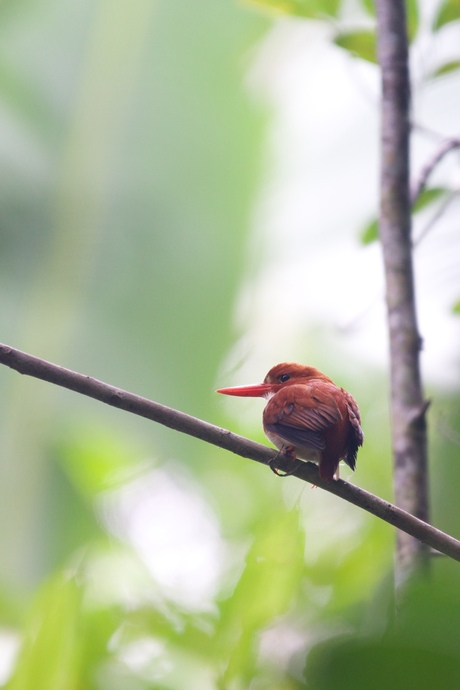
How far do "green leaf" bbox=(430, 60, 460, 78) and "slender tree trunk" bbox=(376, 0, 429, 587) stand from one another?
0.14m

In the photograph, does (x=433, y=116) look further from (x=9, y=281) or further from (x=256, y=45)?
(x=9, y=281)

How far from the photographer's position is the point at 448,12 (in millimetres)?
1438

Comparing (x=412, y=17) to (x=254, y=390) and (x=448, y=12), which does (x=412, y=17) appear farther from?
(x=254, y=390)

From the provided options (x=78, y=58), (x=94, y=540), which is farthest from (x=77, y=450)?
(x=78, y=58)

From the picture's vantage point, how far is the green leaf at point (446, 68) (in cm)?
151

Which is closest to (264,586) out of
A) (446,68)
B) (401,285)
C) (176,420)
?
(176,420)

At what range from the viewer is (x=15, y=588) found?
133cm

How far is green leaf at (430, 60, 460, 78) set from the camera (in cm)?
151

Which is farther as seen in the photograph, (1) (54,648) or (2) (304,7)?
(2) (304,7)

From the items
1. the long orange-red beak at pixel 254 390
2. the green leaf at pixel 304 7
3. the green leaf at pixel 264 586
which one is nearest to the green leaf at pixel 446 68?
the green leaf at pixel 304 7

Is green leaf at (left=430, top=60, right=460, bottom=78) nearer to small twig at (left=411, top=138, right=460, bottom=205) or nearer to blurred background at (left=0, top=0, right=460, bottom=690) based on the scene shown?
blurred background at (left=0, top=0, right=460, bottom=690)

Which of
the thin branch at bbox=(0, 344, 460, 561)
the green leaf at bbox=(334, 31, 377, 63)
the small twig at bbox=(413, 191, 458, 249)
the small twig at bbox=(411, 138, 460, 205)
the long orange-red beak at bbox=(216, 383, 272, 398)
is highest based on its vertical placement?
the green leaf at bbox=(334, 31, 377, 63)

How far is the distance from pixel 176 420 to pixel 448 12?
1124 mm

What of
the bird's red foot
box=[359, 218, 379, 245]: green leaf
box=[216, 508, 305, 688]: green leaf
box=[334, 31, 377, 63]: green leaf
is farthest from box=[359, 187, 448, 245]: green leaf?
box=[216, 508, 305, 688]: green leaf
